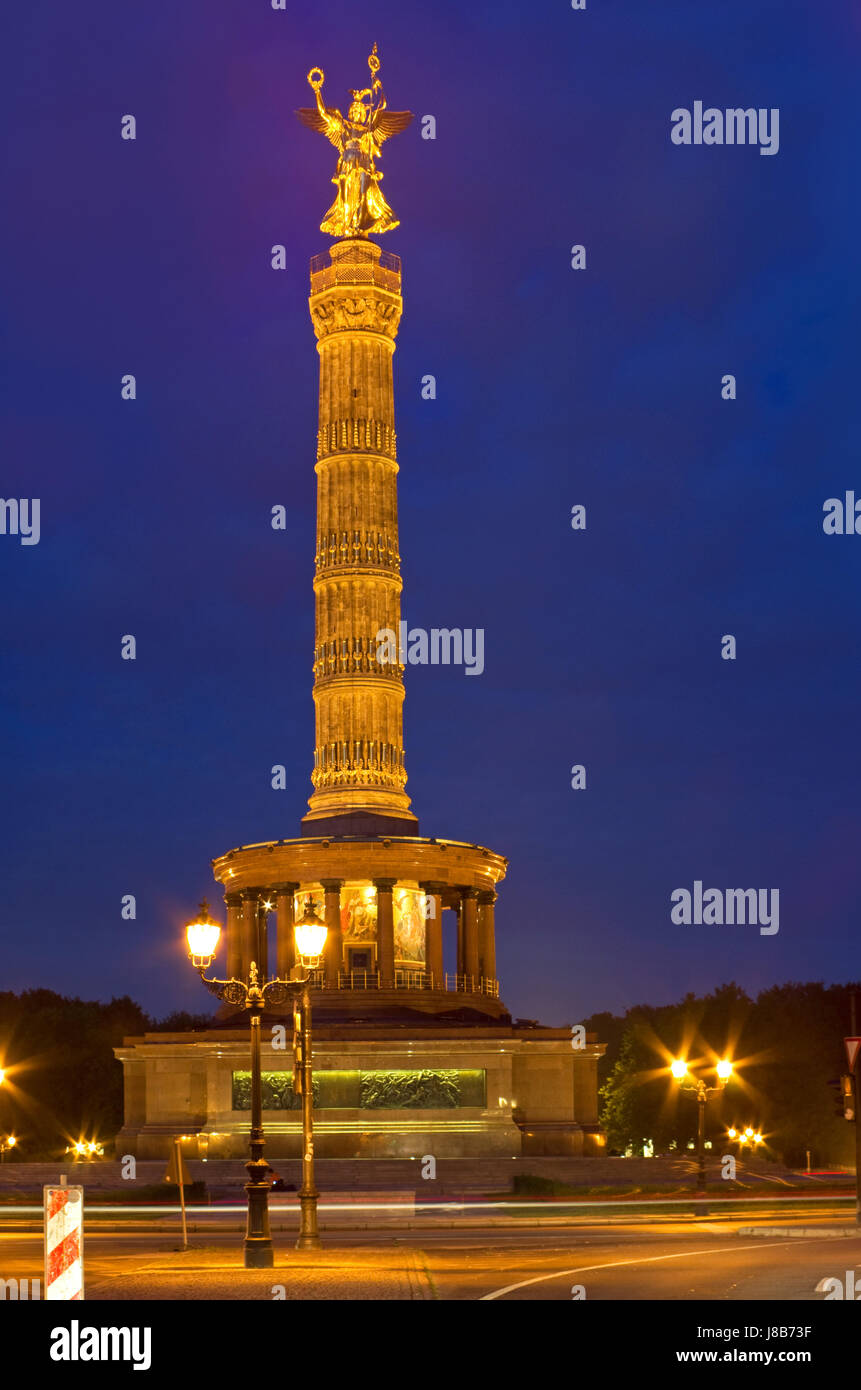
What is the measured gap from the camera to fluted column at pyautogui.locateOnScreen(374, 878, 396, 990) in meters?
59.2

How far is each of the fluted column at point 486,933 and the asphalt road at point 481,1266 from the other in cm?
2972

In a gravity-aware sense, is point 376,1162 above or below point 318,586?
below

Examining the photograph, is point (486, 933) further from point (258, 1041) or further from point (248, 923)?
point (258, 1041)

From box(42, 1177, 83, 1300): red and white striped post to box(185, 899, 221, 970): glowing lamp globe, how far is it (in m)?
11.6

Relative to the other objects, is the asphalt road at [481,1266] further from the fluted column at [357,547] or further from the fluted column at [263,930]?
the fluted column at [357,547]

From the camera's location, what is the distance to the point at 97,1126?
81562mm

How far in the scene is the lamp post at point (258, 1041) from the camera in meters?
23.1

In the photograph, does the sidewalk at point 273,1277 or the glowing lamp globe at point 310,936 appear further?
the glowing lamp globe at point 310,936

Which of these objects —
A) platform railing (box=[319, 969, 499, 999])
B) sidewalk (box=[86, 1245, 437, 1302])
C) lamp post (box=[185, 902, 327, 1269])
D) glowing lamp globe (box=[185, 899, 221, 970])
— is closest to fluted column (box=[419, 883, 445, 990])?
platform railing (box=[319, 969, 499, 999])

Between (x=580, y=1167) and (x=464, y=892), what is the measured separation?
14.6m

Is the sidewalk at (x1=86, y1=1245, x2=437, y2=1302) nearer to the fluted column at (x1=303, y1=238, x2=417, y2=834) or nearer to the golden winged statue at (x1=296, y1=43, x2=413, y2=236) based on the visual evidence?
A: the fluted column at (x1=303, y1=238, x2=417, y2=834)

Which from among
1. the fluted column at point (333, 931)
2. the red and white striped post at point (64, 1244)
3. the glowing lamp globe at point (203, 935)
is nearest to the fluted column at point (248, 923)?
the fluted column at point (333, 931)
